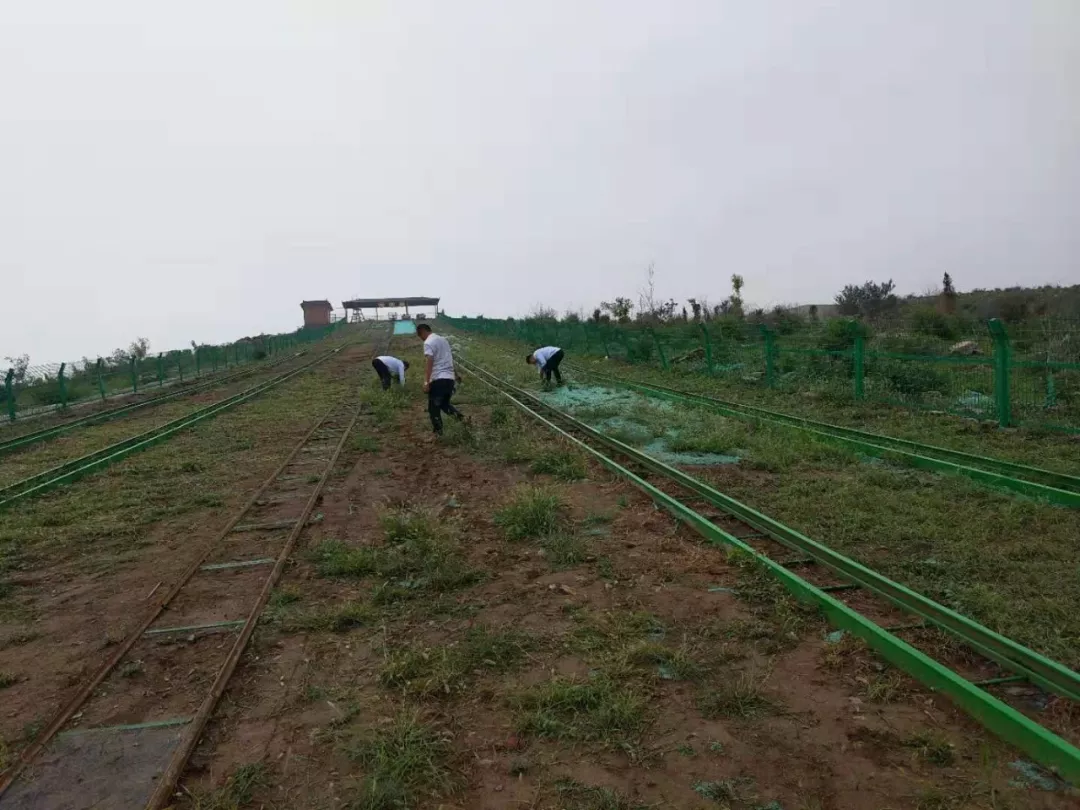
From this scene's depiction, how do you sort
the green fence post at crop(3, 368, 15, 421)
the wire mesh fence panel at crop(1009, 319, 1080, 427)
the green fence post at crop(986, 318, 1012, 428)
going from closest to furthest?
the wire mesh fence panel at crop(1009, 319, 1080, 427), the green fence post at crop(986, 318, 1012, 428), the green fence post at crop(3, 368, 15, 421)

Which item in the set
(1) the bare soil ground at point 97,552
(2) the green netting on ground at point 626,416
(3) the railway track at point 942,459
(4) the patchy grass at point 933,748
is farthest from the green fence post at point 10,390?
(4) the patchy grass at point 933,748

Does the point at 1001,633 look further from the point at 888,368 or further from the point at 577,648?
the point at 888,368

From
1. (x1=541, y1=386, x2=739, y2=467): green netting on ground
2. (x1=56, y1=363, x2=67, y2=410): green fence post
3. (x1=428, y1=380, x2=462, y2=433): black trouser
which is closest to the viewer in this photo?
(x1=541, y1=386, x2=739, y2=467): green netting on ground

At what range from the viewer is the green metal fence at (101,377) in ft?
53.4

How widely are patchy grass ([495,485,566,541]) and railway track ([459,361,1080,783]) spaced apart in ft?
3.50

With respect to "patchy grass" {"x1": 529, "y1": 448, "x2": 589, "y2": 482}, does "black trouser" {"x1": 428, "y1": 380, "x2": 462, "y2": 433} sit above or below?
above

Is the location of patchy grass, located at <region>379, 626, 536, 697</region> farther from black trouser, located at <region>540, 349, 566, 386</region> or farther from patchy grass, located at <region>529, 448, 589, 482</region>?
black trouser, located at <region>540, 349, 566, 386</region>

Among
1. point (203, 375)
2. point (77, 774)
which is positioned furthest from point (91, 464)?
point (203, 375)

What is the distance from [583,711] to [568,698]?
0.10 m

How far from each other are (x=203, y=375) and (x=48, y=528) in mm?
23603

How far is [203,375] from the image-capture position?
28875 millimetres

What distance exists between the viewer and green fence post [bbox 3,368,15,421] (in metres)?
15.6

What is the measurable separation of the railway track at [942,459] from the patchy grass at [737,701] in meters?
4.49

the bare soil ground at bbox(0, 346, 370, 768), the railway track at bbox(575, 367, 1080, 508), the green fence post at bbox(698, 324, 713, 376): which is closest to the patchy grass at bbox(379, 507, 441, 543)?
the bare soil ground at bbox(0, 346, 370, 768)
